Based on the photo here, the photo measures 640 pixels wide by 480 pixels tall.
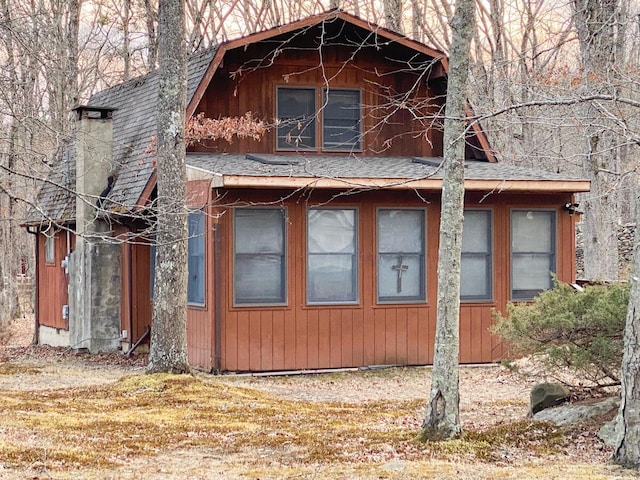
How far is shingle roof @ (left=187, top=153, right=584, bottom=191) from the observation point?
14.8m

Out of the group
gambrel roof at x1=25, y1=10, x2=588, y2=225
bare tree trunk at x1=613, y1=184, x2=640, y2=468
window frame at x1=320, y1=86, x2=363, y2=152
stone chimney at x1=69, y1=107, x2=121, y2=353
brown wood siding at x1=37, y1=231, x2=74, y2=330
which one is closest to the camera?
bare tree trunk at x1=613, y1=184, x2=640, y2=468

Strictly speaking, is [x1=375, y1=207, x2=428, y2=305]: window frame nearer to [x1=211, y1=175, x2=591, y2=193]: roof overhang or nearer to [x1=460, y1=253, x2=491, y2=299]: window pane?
[x1=211, y1=175, x2=591, y2=193]: roof overhang

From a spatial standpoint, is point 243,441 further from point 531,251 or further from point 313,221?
point 531,251

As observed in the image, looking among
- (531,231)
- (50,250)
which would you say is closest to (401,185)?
(531,231)

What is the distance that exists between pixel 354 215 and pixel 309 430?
20.3 ft

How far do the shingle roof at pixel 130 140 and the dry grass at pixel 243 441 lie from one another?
5.18 meters

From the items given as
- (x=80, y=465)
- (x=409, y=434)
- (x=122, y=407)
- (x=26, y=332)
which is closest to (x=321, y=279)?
(x=122, y=407)

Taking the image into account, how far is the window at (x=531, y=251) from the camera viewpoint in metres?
16.6

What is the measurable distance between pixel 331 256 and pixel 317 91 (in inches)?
135

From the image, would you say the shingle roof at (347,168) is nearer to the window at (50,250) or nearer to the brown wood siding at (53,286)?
the brown wood siding at (53,286)

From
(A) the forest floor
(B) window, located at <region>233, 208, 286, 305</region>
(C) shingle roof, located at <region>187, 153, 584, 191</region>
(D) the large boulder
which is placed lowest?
(A) the forest floor

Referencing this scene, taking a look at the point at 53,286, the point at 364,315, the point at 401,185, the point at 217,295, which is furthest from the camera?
the point at 53,286

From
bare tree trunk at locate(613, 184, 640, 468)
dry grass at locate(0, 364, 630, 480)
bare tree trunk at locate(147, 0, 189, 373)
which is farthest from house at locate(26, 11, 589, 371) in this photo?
bare tree trunk at locate(613, 184, 640, 468)

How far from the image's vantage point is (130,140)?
61.5 feet
